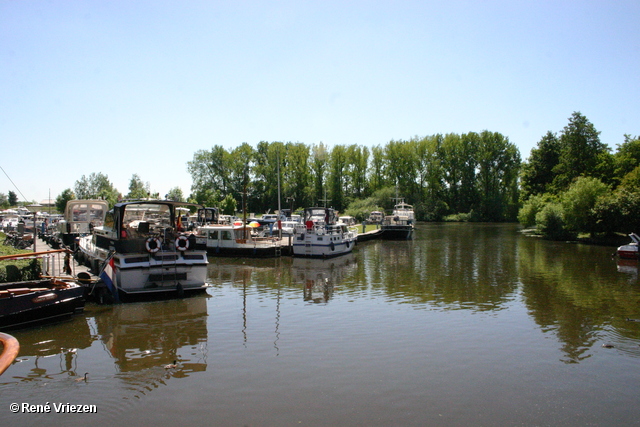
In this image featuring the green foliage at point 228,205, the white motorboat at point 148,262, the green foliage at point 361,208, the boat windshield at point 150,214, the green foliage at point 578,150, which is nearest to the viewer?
the white motorboat at point 148,262

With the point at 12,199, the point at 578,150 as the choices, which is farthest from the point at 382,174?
the point at 12,199

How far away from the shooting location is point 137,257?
18.8 m

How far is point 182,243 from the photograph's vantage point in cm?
1972

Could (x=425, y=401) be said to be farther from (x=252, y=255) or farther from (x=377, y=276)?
(x=252, y=255)

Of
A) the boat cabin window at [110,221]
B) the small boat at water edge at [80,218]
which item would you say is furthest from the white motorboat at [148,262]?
the small boat at water edge at [80,218]

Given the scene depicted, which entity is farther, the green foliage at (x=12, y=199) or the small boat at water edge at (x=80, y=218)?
the green foliage at (x=12, y=199)

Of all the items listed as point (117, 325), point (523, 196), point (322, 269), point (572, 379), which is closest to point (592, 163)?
point (523, 196)

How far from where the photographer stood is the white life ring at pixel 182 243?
19.6 m

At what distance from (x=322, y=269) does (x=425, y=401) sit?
69.3 feet

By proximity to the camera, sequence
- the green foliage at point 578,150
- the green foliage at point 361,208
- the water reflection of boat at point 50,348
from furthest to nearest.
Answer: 1. the green foliage at point 361,208
2. the green foliage at point 578,150
3. the water reflection of boat at point 50,348

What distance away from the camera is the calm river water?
912 cm

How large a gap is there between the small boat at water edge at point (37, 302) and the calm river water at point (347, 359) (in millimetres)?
436

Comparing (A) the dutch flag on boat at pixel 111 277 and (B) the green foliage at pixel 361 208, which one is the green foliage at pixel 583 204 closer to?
(B) the green foliage at pixel 361 208

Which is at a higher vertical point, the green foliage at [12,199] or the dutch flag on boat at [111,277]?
the green foliage at [12,199]
